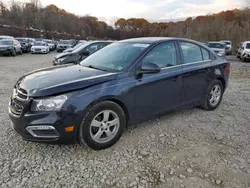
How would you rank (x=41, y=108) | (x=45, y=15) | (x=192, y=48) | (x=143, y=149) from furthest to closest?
(x=45, y=15)
(x=192, y=48)
(x=143, y=149)
(x=41, y=108)

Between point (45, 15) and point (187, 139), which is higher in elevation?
point (45, 15)

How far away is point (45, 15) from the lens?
5488 centimetres

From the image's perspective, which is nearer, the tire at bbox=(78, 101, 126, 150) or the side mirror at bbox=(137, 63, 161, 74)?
the tire at bbox=(78, 101, 126, 150)

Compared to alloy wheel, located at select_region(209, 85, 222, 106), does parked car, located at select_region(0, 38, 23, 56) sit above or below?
above

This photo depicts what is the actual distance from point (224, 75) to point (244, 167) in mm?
2553

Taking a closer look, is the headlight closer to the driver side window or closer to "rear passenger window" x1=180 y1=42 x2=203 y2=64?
the driver side window

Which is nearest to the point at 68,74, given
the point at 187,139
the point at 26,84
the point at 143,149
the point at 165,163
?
Answer: the point at 26,84

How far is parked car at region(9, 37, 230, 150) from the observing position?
2623 millimetres

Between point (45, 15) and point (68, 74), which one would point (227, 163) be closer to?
point (68, 74)

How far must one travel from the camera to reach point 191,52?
4.11 metres

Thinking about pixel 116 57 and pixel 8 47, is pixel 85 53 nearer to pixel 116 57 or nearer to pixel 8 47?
pixel 116 57

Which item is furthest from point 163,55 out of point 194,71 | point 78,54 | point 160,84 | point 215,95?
point 78,54

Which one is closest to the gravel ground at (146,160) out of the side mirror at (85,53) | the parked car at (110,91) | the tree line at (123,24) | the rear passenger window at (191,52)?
the parked car at (110,91)

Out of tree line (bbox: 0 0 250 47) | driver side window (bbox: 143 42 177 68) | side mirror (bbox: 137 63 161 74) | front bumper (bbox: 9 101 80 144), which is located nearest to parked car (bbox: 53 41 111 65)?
driver side window (bbox: 143 42 177 68)
